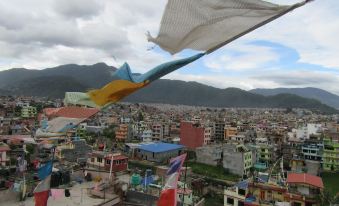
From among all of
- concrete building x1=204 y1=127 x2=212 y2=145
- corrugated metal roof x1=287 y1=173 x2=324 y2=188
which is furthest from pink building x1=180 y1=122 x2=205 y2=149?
corrugated metal roof x1=287 y1=173 x2=324 y2=188

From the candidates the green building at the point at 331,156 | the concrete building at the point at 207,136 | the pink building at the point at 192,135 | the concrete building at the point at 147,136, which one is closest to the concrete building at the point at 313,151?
the green building at the point at 331,156

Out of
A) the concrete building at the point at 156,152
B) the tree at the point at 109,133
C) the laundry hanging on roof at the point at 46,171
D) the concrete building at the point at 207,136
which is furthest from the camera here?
the tree at the point at 109,133

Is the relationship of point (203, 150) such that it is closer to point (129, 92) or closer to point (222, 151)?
point (222, 151)

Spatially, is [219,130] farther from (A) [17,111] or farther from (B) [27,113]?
(A) [17,111]

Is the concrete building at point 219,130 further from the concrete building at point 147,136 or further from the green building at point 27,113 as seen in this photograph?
the green building at point 27,113

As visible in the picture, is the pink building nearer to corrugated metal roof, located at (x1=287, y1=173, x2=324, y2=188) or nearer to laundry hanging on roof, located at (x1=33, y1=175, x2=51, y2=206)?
corrugated metal roof, located at (x1=287, y1=173, x2=324, y2=188)

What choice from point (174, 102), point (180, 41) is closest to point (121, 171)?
point (180, 41)
